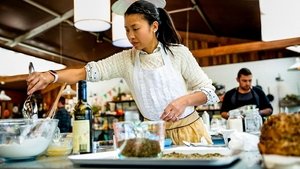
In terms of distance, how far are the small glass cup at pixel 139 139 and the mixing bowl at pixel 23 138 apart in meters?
0.27

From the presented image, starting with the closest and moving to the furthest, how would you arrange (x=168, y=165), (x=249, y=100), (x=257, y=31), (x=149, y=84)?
(x=168, y=165) → (x=149, y=84) → (x=249, y=100) → (x=257, y=31)

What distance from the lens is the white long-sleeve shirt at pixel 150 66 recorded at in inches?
53.2

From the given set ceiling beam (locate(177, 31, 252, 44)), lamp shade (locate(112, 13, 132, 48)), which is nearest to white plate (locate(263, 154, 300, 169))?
lamp shade (locate(112, 13, 132, 48))

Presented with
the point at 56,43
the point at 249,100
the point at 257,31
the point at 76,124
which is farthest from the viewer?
the point at 56,43

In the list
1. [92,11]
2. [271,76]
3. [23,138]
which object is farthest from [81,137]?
[271,76]

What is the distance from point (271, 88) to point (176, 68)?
5228mm

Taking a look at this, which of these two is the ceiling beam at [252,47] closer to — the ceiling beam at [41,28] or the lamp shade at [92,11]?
the ceiling beam at [41,28]

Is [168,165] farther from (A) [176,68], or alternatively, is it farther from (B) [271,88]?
(B) [271,88]

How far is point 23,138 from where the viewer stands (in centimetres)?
86

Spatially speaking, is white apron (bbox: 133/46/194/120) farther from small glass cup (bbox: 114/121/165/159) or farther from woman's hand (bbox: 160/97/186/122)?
small glass cup (bbox: 114/121/165/159)

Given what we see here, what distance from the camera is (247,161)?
67cm

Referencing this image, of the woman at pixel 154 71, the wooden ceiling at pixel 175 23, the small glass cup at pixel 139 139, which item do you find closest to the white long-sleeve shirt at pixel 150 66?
the woman at pixel 154 71

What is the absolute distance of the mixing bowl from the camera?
841 millimetres

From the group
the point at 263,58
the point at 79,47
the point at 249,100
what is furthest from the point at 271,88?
the point at 79,47
